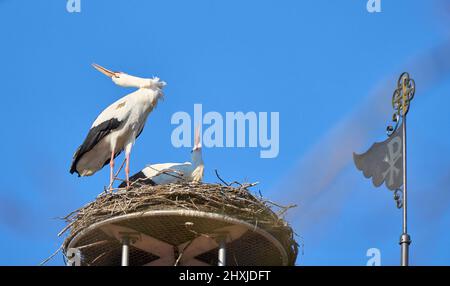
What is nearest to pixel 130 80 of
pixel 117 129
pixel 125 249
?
pixel 117 129

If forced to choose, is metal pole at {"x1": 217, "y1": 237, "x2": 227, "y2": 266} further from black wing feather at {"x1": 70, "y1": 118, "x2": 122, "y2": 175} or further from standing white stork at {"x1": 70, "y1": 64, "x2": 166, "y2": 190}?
black wing feather at {"x1": 70, "y1": 118, "x2": 122, "y2": 175}

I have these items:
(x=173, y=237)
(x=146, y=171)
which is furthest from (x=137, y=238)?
(x=146, y=171)

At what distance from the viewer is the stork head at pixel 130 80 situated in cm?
2479

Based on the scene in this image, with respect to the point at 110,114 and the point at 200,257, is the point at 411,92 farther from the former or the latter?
the point at 110,114

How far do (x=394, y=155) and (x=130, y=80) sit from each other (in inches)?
265

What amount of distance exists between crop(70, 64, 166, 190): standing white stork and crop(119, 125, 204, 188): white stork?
92 centimetres

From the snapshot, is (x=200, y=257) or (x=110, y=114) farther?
(x=110, y=114)

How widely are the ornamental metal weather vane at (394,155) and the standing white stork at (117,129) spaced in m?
5.48

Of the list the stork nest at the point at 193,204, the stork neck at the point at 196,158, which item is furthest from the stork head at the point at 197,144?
the stork nest at the point at 193,204

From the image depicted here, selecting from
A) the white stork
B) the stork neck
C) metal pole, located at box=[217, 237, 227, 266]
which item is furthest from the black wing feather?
metal pole, located at box=[217, 237, 227, 266]

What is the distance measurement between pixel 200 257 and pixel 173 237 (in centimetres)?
68

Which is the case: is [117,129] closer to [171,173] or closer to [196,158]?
[196,158]
